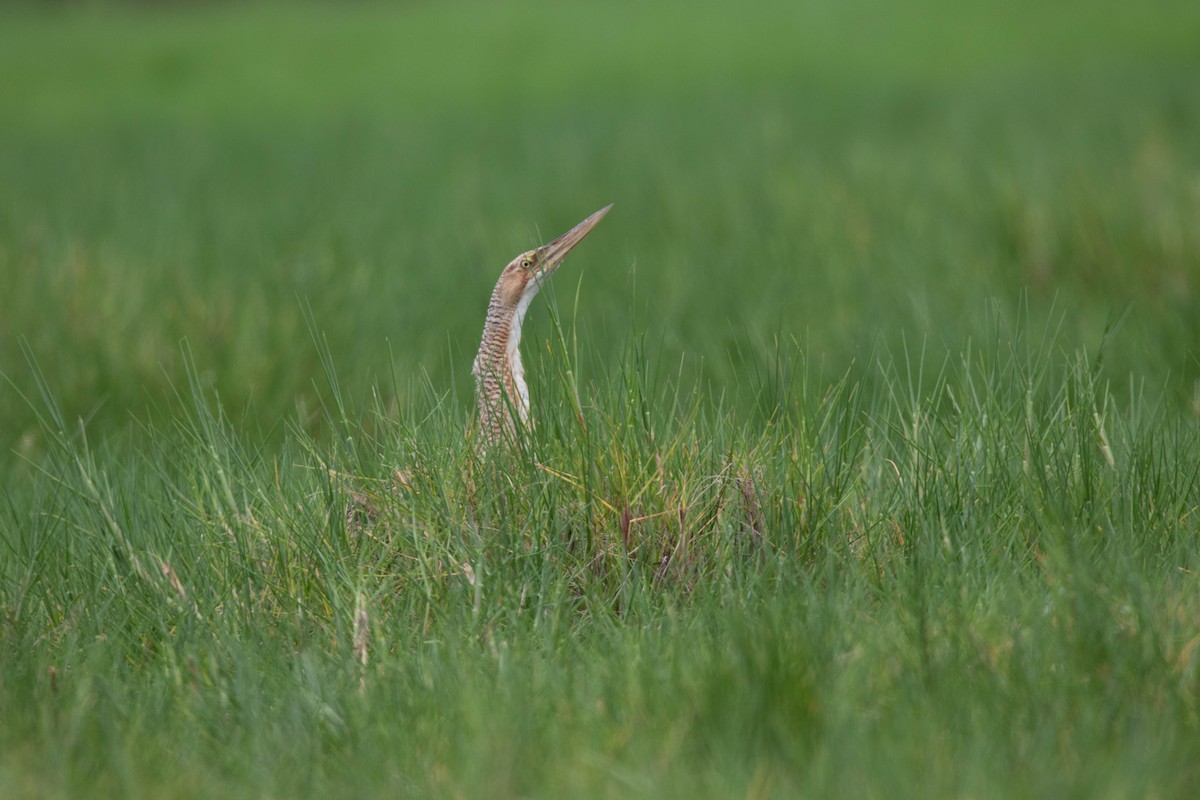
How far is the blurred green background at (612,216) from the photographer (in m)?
4.81

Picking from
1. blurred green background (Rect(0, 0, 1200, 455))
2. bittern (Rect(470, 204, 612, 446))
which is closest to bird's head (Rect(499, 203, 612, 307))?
bittern (Rect(470, 204, 612, 446))

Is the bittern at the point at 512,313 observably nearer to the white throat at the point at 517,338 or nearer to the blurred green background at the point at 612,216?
the white throat at the point at 517,338

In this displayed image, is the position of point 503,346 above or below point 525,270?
below

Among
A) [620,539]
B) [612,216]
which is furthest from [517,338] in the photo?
[612,216]

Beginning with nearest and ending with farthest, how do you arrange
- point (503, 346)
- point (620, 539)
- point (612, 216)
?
point (620, 539), point (503, 346), point (612, 216)

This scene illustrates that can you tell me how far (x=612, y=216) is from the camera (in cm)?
736

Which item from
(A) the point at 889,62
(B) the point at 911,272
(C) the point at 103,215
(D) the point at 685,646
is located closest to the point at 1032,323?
(B) the point at 911,272

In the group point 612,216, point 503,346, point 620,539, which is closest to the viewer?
point 620,539

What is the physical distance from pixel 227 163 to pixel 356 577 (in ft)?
25.9

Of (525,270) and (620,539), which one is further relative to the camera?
(525,270)

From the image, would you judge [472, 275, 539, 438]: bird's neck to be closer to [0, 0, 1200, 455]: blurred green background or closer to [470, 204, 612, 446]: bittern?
[470, 204, 612, 446]: bittern

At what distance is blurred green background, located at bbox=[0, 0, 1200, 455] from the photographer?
15.8 feet

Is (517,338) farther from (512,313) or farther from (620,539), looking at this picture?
(620,539)

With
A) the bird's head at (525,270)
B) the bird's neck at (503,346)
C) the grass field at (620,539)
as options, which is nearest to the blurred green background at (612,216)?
the grass field at (620,539)
